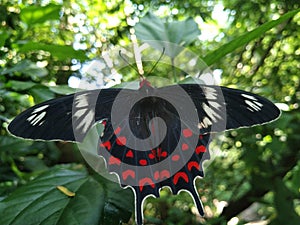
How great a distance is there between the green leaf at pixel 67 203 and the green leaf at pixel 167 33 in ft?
1.48

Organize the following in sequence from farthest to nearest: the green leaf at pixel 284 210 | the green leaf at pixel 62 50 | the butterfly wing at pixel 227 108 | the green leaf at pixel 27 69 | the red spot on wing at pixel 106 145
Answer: the green leaf at pixel 27 69
the green leaf at pixel 62 50
the red spot on wing at pixel 106 145
the butterfly wing at pixel 227 108
the green leaf at pixel 284 210

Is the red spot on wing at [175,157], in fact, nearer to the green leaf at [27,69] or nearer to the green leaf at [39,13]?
the green leaf at [27,69]

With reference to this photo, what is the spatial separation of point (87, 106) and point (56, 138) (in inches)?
3.7

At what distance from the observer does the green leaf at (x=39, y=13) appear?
1256mm

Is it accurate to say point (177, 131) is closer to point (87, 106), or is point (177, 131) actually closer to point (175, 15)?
point (87, 106)

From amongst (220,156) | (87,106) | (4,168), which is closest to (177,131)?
(87,106)

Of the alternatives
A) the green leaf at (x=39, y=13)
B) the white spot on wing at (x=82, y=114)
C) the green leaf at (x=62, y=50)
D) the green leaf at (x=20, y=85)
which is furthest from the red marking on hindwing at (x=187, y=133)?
the green leaf at (x=39, y=13)

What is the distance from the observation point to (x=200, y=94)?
2.78 feet

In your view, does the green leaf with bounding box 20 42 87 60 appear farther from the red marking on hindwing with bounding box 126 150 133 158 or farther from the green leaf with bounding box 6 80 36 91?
the red marking on hindwing with bounding box 126 150 133 158

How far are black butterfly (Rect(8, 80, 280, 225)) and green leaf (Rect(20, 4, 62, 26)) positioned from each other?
52cm

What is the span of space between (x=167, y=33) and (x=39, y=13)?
407 mm

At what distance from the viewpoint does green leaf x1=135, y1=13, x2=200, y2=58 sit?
117 cm

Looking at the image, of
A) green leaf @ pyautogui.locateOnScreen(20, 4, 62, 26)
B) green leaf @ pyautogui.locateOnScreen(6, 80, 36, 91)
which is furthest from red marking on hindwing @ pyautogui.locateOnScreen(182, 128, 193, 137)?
green leaf @ pyautogui.locateOnScreen(20, 4, 62, 26)

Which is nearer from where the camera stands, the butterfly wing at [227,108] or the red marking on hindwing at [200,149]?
the butterfly wing at [227,108]
